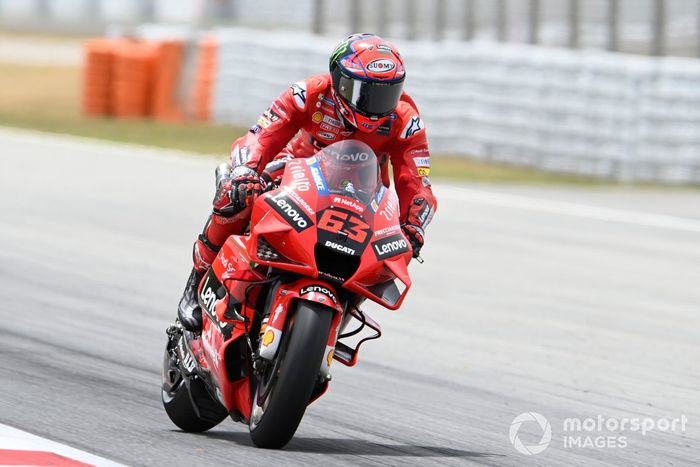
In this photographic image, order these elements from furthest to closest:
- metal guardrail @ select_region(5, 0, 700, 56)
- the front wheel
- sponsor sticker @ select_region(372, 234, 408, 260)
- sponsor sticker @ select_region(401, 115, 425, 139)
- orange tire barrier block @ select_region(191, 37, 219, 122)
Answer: orange tire barrier block @ select_region(191, 37, 219, 122) → metal guardrail @ select_region(5, 0, 700, 56) → sponsor sticker @ select_region(401, 115, 425, 139) → sponsor sticker @ select_region(372, 234, 408, 260) → the front wheel

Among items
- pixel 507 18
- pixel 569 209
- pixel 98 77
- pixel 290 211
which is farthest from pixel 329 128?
pixel 98 77

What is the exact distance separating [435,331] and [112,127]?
49.8ft

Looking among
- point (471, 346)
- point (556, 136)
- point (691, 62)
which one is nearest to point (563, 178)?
point (556, 136)

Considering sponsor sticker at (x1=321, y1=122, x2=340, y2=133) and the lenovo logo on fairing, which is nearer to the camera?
the lenovo logo on fairing

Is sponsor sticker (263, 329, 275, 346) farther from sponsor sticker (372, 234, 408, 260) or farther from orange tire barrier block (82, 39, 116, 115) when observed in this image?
orange tire barrier block (82, 39, 116, 115)

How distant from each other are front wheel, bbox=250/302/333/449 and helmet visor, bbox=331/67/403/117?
98 cm

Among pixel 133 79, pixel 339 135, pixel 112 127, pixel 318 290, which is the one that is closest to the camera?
pixel 318 290

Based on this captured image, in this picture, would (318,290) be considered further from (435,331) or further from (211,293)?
(435,331)

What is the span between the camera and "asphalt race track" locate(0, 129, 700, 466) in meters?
6.29

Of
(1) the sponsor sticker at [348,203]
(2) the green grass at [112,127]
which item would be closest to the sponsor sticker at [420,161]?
(1) the sponsor sticker at [348,203]

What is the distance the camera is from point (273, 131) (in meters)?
6.20

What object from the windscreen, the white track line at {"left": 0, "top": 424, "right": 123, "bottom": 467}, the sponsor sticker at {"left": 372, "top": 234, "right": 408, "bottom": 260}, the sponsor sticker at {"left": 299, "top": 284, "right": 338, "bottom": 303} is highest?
the windscreen

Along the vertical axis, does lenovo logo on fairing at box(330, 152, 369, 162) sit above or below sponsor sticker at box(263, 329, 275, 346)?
above

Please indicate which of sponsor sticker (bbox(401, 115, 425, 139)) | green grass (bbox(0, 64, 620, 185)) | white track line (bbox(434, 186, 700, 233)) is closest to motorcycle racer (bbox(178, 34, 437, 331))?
sponsor sticker (bbox(401, 115, 425, 139))
